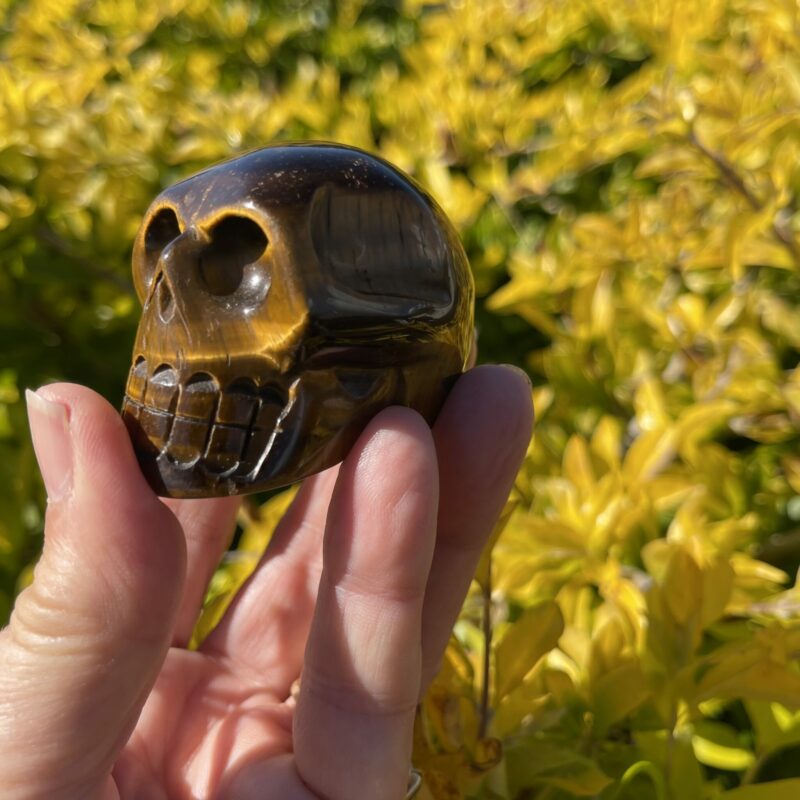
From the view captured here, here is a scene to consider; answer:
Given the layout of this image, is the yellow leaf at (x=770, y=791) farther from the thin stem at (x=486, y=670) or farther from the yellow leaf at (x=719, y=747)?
the thin stem at (x=486, y=670)

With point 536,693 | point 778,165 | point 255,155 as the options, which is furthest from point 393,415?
point 778,165

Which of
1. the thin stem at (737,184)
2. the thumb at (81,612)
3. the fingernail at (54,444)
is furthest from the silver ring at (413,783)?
the thin stem at (737,184)

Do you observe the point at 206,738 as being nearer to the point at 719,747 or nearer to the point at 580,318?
the point at 719,747

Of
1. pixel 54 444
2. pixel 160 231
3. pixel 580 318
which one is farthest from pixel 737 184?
pixel 54 444

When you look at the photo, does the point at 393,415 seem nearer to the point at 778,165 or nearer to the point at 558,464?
the point at 558,464

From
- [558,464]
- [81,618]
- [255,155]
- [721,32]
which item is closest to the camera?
[81,618]

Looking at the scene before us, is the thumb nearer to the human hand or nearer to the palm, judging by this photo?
the human hand
